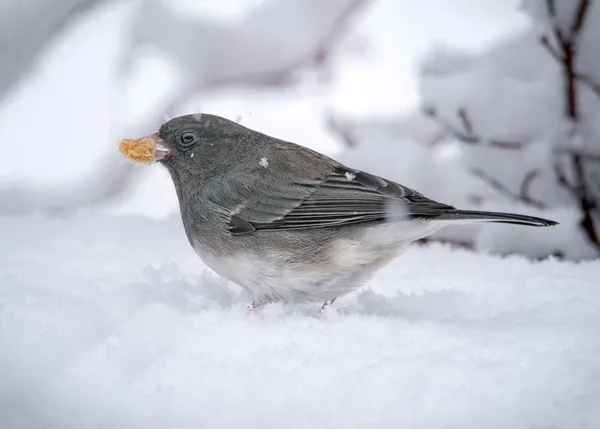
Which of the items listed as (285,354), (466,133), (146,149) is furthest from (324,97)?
(285,354)

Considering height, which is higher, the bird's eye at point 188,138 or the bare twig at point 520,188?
the bare twig at point 520,188

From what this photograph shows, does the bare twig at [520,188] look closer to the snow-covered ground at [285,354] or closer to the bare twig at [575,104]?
the bare twig at [575,104]

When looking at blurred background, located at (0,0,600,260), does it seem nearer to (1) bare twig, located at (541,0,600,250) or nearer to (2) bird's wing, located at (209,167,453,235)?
(1) bare twig, located at (541,0,600,250)

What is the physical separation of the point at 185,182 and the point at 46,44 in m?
1.24

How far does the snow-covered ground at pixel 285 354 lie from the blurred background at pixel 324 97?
2.56 feet

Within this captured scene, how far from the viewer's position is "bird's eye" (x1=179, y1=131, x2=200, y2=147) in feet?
7.08

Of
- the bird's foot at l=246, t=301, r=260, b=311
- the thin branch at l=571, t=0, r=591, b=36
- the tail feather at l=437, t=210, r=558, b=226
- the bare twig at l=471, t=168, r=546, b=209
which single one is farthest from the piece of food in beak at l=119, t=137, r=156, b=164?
the thin branch at l=571, t=0, r=591, b=36

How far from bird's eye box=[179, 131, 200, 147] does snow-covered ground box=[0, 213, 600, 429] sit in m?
0.43

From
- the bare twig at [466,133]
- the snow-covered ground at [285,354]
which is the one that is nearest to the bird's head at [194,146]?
the snow-covered ground at [285,354]

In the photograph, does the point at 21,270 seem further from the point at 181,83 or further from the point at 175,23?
the point at 175,23

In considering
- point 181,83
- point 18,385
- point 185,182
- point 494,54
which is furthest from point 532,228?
point 18,385

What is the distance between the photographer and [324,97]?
338 centimetres

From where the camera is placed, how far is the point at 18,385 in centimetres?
127

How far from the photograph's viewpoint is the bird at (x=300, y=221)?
5.98ft
